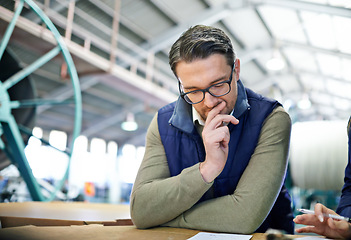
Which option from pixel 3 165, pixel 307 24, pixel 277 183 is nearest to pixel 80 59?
pixel 3 165

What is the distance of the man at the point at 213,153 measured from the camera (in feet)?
2.99

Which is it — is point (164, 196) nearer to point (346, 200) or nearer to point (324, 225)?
point (324, 225)

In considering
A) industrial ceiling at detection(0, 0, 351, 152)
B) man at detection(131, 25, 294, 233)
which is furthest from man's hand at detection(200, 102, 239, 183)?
industrial ceiling at detection(0, 0, 351, 152)

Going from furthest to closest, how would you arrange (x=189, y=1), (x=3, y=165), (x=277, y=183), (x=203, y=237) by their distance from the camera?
1. (x=189, y=1)
2. (x=3, y=165)
3. (x=277, y=183)
4. (x=203, y=237)

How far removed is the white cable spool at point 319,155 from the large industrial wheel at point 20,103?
5.06ft

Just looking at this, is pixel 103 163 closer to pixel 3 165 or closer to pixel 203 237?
pixel 3 165

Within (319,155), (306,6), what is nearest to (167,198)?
(319,155)

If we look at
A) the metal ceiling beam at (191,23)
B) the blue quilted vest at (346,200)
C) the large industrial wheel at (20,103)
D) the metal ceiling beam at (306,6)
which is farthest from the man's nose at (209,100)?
the metal ceiling beam at (191,23)

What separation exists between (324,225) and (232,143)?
1.21ft

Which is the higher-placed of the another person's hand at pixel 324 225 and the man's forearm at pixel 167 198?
the man's forearm at pixel 167 198

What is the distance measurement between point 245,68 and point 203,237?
10015mm

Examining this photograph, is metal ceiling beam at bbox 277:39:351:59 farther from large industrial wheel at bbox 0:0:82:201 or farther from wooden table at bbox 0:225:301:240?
wooden table at bbox 0:225:301:240

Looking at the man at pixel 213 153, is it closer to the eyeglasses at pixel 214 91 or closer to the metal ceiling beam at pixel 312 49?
the eyeglasses at pixel 214 91

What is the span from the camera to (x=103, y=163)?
1366cm
